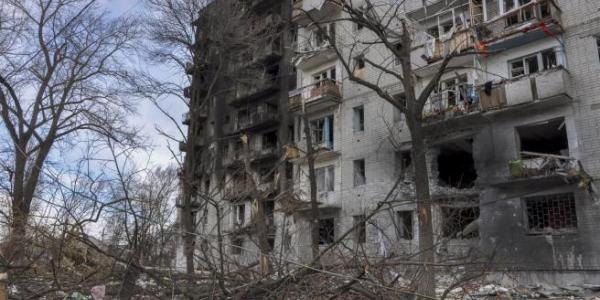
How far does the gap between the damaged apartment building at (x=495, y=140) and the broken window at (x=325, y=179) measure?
90mm

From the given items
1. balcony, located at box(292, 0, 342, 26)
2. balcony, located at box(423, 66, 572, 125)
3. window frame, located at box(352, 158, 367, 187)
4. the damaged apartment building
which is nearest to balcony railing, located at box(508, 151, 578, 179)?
the damaged apartment building

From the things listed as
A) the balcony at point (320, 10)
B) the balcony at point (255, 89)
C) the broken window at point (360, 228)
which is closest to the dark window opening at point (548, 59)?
the balcony at point (320, 10)

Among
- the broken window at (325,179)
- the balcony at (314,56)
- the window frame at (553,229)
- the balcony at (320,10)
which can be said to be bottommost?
the window frame at (553,229)

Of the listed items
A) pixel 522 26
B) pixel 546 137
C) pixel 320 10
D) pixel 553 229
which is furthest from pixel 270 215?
pixel 320 10

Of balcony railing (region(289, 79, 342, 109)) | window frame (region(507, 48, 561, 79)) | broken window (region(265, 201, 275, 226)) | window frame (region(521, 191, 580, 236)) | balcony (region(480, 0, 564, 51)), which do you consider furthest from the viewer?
balcony railing (region(289, 79, 342, 109))

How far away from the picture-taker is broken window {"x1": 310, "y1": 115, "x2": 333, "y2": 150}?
2871cm

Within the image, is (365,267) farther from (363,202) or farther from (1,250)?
(363,202)

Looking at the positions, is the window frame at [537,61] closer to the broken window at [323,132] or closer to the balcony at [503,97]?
the balcony at [503,97]

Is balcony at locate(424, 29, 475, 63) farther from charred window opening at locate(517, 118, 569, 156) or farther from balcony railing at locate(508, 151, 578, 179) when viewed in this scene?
balcony railing at locate(508, 151, 578, 179)

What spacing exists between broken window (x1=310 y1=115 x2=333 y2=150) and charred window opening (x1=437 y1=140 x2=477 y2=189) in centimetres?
622

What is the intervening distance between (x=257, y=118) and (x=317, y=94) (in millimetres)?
9730

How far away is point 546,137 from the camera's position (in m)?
22.6

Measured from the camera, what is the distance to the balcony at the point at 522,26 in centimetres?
1978

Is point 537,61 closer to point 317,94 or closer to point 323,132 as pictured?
point 317,94
